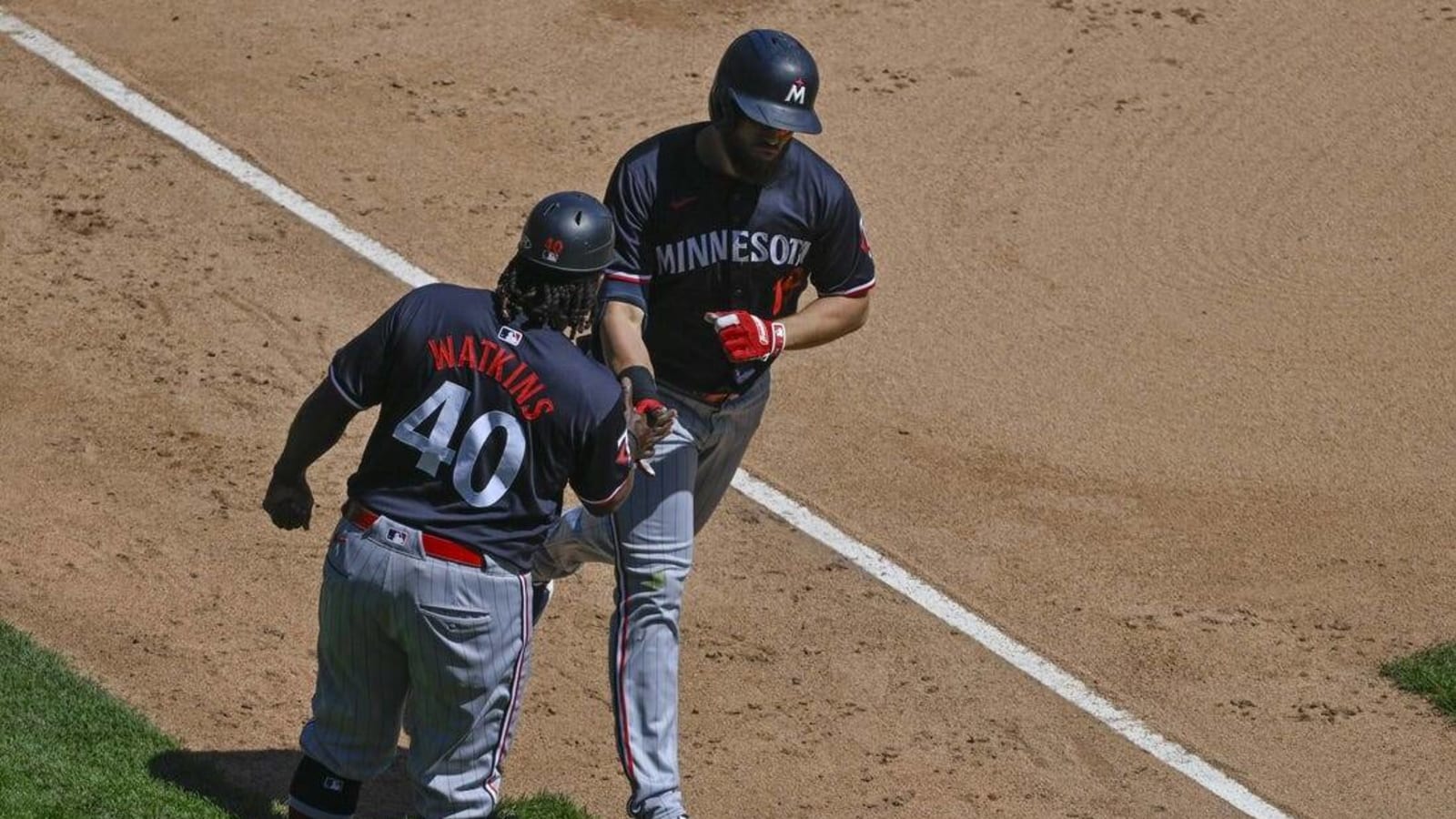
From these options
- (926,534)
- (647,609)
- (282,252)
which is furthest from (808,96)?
(282,252)

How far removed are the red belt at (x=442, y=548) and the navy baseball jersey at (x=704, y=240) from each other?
1.26 m

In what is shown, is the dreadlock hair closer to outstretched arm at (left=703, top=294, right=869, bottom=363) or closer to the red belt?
the red belt

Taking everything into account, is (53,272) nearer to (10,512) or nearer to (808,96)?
(10,512)

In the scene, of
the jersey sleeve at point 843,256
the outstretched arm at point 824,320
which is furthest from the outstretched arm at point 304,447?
the jersey sleeve at point 843,256

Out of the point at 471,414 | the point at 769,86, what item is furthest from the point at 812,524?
the point at 471,414

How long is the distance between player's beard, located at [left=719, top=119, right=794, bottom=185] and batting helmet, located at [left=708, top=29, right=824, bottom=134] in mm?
63

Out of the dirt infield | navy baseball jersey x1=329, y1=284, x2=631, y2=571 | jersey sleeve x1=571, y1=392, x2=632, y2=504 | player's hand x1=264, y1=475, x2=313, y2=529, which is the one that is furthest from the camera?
the dirt infield

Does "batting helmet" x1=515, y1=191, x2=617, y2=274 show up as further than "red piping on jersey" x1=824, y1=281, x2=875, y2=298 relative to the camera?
No

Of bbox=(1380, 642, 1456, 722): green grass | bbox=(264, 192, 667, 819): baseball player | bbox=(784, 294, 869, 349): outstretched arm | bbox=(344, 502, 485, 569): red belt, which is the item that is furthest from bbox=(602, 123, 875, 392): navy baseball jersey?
bbox=(1380, 642, 1456, 722): green grass

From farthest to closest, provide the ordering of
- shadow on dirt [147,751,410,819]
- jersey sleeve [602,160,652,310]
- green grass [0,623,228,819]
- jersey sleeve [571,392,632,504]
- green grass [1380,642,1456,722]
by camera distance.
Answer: green grass [1380,642,1456,722]
jersey sleeve [602,160,652,310]
shadow on dirt [147,751,410,819]
green grass [0,623,228,819]
jersey sleeve [571,392,632,504]

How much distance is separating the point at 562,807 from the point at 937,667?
1747 millimetres

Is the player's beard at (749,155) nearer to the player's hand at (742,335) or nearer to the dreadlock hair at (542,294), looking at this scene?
the player's hand at (742,335)

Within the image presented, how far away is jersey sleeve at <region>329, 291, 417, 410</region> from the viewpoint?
16.7 ft

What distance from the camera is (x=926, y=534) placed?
8281 millimetres
